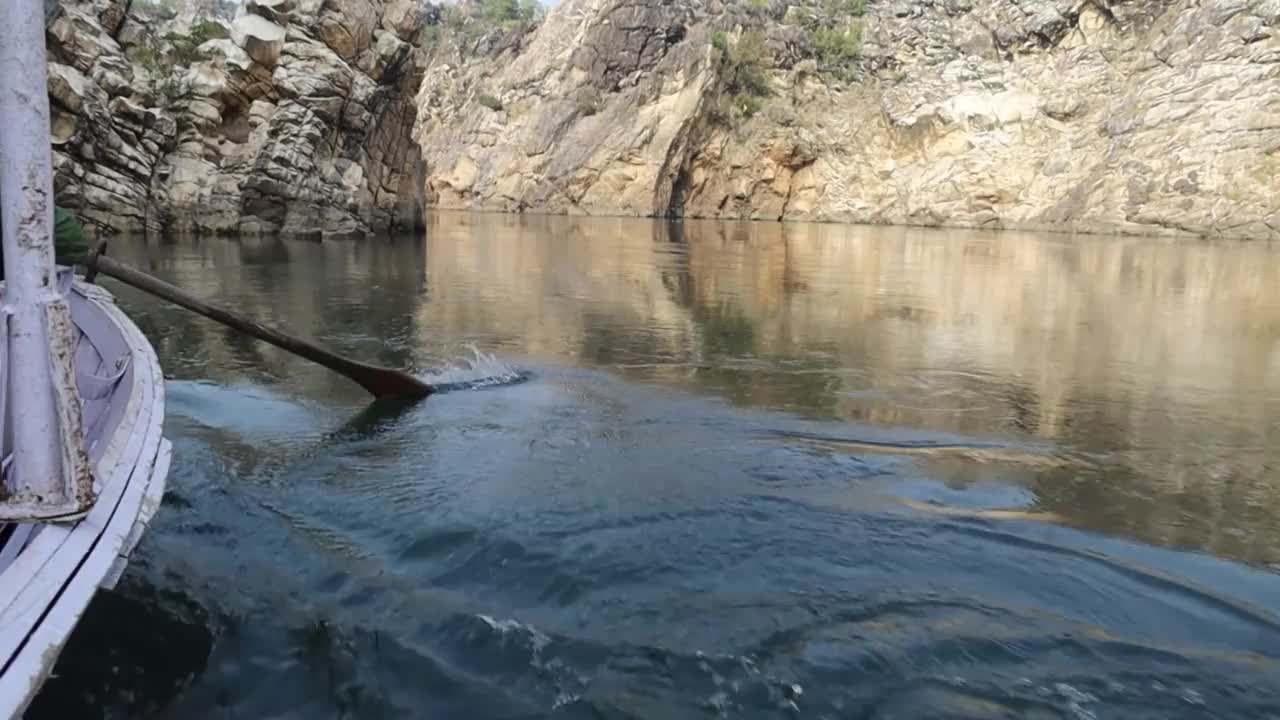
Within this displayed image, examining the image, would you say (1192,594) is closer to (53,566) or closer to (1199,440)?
(1199,440)

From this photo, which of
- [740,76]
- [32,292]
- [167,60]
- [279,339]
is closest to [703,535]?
[32,292]

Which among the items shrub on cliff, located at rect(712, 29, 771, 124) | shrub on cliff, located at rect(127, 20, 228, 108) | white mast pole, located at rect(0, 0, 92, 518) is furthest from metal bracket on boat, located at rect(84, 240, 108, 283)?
shrub on cliff, located at rect(712, 29, 771, 124)

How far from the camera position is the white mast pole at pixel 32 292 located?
2320 millimetres

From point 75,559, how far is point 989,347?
30.4 feet

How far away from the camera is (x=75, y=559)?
2334 mm

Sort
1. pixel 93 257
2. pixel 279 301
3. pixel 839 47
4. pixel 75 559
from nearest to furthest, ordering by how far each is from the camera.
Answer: pixel 75 559 → pixel 93 257 → pixel 279 301 → pixel 839 47

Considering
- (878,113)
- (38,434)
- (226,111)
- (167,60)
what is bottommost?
(38,434)

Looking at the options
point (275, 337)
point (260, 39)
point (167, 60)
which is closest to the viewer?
point (275, 337)

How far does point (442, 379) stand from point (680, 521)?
3.58 metres

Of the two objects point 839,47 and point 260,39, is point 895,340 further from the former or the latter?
point 839,47

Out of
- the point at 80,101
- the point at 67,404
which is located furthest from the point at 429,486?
the point at 80,101

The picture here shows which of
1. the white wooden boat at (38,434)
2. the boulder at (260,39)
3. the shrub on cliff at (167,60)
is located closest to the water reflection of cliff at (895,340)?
the white wooden boat at (38,434)

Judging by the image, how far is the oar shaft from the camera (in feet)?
17.5

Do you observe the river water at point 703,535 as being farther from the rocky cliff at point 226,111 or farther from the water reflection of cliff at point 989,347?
the rocky cliff at point 226,111
